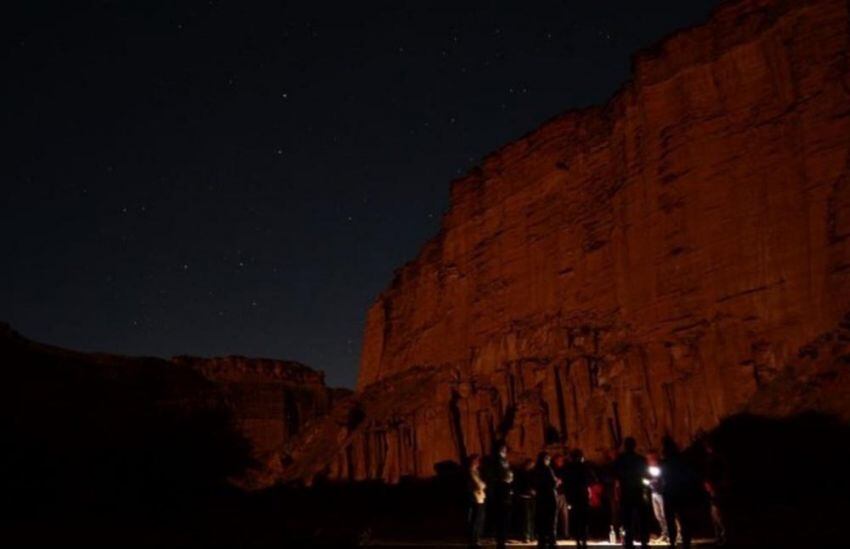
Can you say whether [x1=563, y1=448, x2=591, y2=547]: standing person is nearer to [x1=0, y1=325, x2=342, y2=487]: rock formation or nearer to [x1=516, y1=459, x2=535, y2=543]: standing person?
[x1=516, y1=459, x2=535, y2=543]: standing person

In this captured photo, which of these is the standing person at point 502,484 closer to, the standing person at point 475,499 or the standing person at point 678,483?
the standing person at point 475,499

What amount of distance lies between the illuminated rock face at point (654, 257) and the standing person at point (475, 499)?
53.8ft

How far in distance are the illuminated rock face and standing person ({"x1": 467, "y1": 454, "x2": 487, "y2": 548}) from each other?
16.4 m

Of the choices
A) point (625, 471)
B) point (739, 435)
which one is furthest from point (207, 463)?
point (625, 471)

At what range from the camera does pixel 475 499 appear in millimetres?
15000

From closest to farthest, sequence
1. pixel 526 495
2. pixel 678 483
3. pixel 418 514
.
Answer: pixel 678 483
pixel 526 495
pixel 418 514

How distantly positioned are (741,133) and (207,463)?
1134 inches

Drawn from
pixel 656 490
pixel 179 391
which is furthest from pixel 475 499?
pixel 179 391

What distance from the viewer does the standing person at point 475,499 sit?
1491 cm

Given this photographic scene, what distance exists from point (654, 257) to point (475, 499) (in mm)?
29970

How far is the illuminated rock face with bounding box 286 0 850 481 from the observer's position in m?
35.1

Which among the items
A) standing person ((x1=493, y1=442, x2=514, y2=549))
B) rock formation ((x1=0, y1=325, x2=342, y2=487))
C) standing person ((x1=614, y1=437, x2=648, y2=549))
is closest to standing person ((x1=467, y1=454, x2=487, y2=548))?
standing person ((x1=493, y1=442, x2=514, y2=549))

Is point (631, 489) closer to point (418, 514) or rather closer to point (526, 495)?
point (526, 495)

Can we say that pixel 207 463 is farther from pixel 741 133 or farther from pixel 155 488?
pixel 741 133
